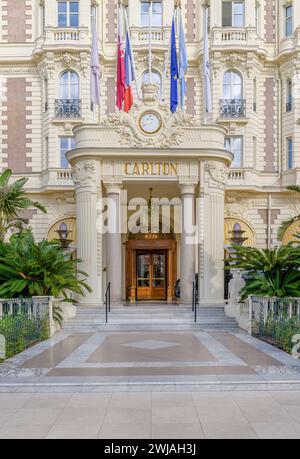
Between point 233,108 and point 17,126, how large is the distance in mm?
11250

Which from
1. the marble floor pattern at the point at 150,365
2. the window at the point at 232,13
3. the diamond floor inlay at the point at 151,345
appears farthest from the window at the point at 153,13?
the diamond floor inlay at the point at 151,345

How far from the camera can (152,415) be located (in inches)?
288

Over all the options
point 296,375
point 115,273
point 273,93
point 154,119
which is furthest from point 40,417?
point 273,93

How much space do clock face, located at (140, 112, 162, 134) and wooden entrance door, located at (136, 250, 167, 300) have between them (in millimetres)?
6626

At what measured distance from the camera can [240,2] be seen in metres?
28.4

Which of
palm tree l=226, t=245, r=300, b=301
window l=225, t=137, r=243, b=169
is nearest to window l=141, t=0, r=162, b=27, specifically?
window l=225, t=137, r=243, b=169

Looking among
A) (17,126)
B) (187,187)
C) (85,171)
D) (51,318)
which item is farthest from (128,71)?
(51,318)

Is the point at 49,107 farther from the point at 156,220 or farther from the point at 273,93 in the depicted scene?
the point at 273,93

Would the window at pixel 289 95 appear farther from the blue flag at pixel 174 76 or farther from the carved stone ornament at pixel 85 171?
the carved stone ornament at pixel 85 171

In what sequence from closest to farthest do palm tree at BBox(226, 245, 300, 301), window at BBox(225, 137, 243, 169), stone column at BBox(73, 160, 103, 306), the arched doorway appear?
palm tree at BBox(226, 245, 300, 301) → stone column at BBox(73, 160, 103, 306) → the arched doorway → window at BBox(225, 137, 243, 169)

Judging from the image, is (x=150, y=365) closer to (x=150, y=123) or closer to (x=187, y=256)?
(x=187, y=256)

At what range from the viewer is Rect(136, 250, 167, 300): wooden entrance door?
25.5m

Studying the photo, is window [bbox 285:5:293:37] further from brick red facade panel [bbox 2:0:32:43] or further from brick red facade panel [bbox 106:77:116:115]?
brick red facade panel [bbox 2:0:32:43]

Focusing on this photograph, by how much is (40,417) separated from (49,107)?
74.8ft
